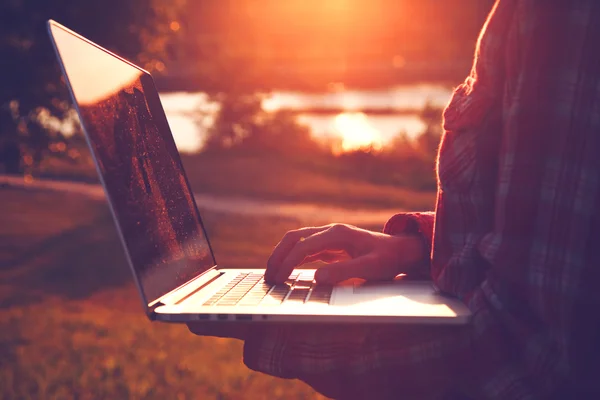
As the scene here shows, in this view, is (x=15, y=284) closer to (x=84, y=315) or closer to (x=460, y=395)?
(x=84, y=315)

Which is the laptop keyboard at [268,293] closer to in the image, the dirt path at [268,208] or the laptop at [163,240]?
the laptop at [163,240]

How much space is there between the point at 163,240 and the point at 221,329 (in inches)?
14.9

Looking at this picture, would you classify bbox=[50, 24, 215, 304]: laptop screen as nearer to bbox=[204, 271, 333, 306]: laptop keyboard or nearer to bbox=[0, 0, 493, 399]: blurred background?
bbox=[204, 271, 333, 306]: laptop keyboard

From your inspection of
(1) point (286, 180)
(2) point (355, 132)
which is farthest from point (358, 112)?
(1) point (286, 180)

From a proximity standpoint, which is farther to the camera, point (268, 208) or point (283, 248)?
point (268, 208)

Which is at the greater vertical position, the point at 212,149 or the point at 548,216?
the point at 548,216

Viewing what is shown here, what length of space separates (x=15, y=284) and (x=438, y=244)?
6532 mm

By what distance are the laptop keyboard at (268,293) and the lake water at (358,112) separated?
13175 millimetres

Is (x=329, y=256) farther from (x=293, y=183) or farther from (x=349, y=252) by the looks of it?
(x=293, y=183)

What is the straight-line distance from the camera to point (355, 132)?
16328mm

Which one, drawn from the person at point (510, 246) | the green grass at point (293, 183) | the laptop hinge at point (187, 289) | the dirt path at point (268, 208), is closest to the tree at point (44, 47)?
the dirt path at point (268, 208)

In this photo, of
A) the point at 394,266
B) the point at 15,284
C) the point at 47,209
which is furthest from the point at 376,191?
the point at 394,266

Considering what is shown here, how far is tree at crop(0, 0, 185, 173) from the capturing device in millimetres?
5781

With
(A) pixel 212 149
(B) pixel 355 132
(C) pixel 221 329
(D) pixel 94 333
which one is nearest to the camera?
(C) pixel 221 329
